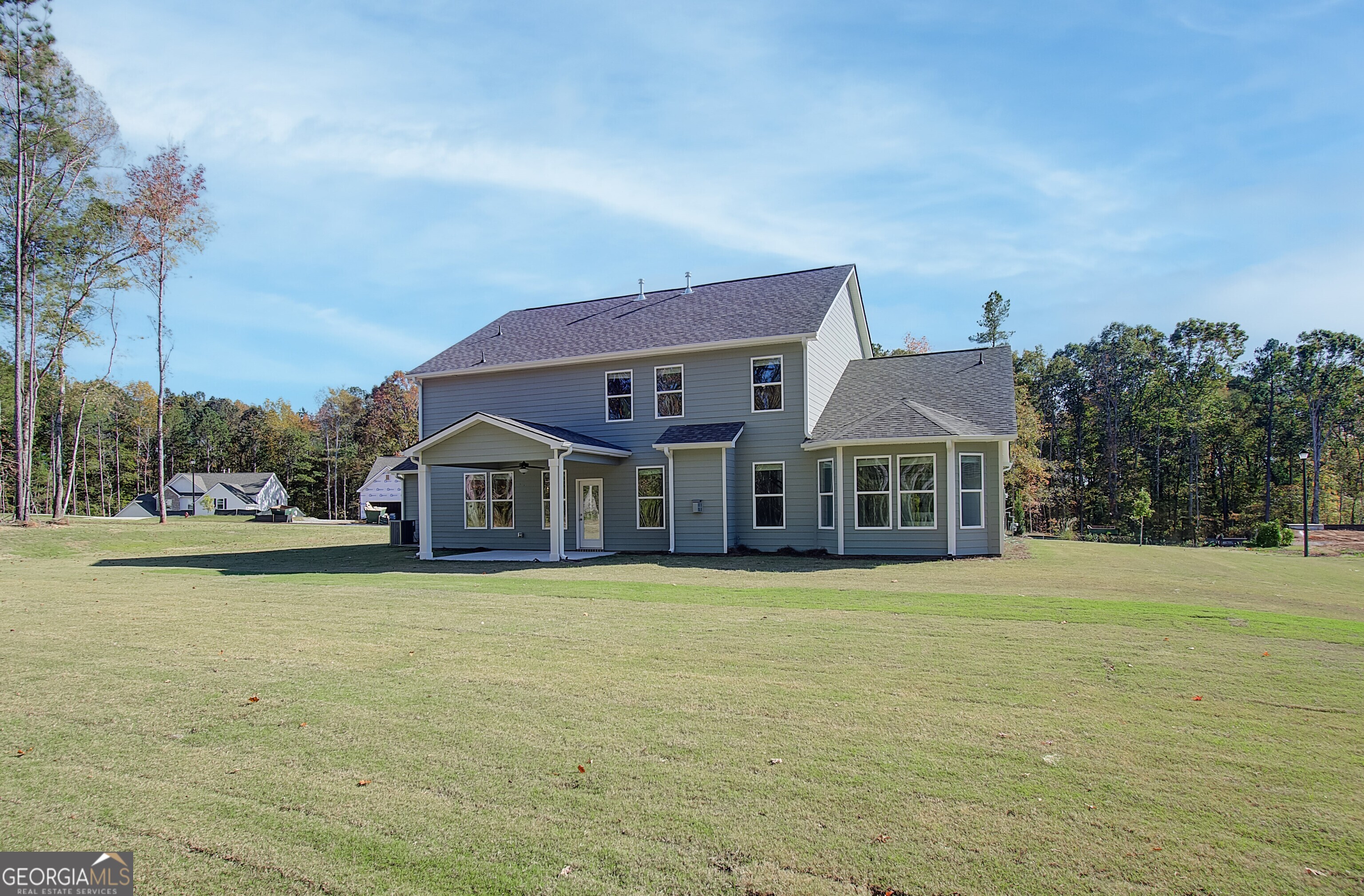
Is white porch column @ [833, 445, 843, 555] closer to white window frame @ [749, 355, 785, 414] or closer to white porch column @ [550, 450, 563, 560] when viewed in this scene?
white window frame @ [749, 355, 785, 414]

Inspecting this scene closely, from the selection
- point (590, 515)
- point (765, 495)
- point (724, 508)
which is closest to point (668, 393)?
point (724, 508)

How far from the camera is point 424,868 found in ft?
9.48

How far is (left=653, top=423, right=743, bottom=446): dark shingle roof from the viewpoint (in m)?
18.4

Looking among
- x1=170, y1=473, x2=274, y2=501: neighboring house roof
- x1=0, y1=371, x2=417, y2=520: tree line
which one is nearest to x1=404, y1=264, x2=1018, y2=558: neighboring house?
x1=0, y1=371, x2=417, y2=520: tree line

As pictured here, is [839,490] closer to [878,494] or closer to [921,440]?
[878,494]

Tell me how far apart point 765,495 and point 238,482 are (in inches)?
2510

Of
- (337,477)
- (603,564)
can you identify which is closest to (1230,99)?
(603,564)

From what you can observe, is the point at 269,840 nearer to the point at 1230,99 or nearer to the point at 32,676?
the point at 32,676

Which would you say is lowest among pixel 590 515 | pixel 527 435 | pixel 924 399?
pixel 590 515

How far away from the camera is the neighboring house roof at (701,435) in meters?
18.3

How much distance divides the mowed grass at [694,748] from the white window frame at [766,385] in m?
10.2

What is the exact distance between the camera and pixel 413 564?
1720 centimetres

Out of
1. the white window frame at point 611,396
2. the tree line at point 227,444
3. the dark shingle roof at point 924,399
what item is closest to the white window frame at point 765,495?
the dark shingle roof at point 924,399

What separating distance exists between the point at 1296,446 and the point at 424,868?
2304 inches
